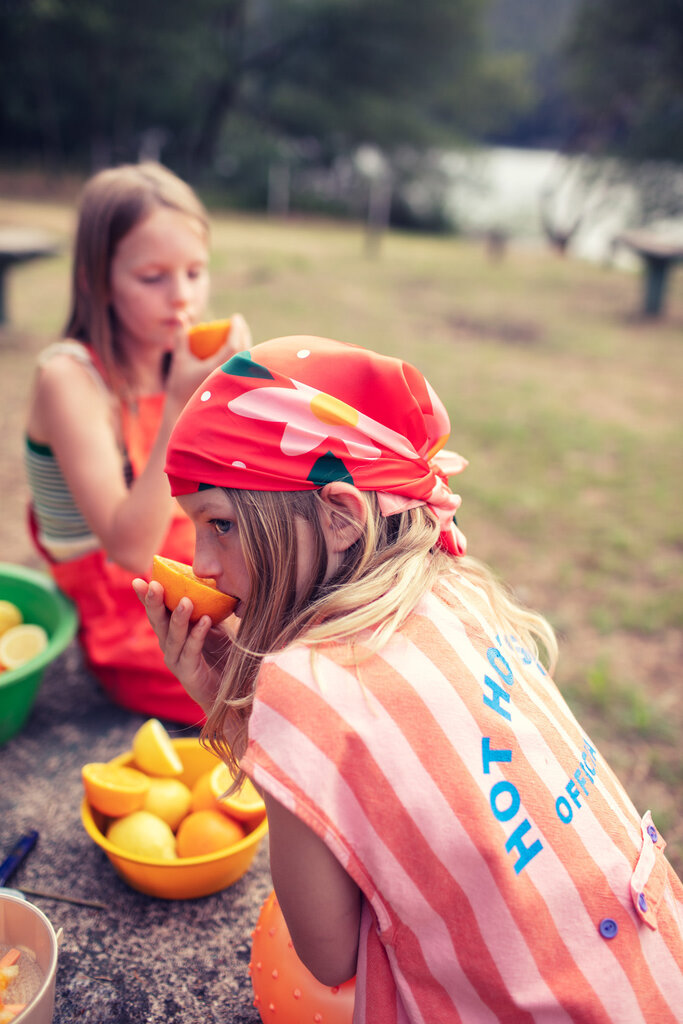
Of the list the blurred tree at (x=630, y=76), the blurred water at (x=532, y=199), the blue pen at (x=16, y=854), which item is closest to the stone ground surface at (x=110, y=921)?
the blue pen at (x=16, y=854)

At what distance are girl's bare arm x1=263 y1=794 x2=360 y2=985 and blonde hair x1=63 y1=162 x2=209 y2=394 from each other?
4.99 ft

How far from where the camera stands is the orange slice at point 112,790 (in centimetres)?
174

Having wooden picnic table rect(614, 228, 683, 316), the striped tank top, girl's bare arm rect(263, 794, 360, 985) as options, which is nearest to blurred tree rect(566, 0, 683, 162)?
wooden picnic table rect(614, 228, 683, 316)

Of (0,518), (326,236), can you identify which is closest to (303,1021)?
(0,518)

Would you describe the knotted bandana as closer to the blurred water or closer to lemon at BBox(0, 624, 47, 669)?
lemon at BBox(0, 624, 47, 669)

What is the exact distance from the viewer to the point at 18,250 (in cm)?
675

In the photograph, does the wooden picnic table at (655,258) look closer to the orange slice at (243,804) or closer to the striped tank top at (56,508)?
the striped tank top at (56,508)

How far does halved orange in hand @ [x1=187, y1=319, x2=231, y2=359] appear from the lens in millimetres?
1974

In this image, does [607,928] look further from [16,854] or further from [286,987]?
[16,854]

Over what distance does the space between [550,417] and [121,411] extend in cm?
483

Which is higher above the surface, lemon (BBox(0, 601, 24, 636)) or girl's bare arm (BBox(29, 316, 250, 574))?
girl's bare arm (BBox(29, 316, 250, 574))

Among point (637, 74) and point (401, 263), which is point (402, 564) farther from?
point (637, 74)

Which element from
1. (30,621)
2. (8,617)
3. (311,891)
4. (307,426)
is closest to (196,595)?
(307,426)

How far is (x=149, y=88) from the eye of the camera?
2033 cm
